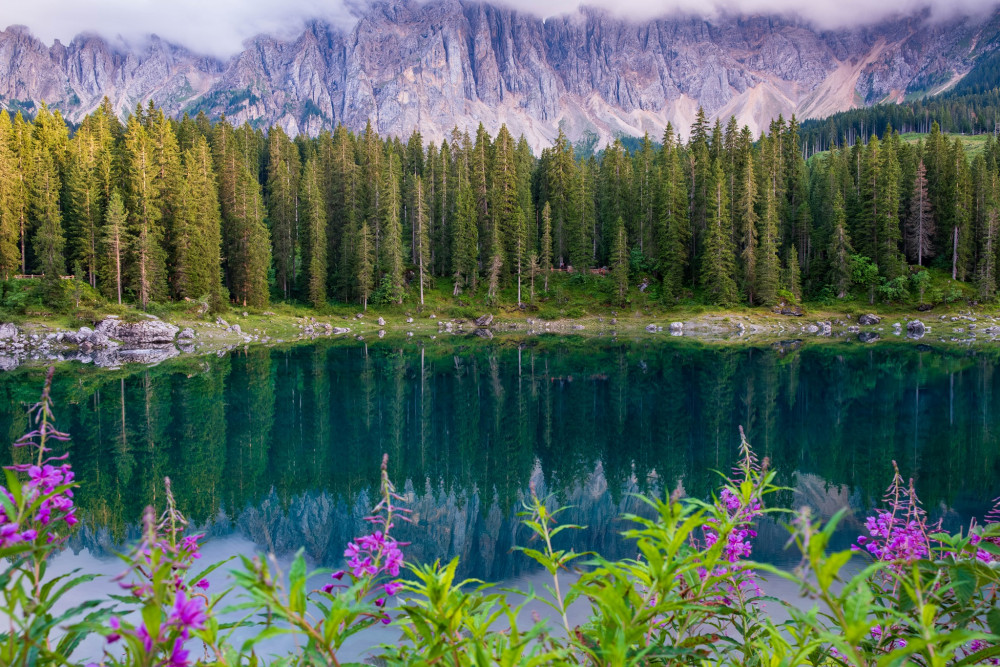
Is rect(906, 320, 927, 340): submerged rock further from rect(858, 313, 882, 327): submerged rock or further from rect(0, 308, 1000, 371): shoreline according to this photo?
rect(858, 313, 882, 327): submerged rock

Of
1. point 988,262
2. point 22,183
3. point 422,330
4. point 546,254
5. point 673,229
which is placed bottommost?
point 422,330

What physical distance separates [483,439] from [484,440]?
101 mm

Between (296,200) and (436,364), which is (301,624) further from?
(296,200)

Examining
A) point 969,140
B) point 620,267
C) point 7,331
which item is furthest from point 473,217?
point 969,140

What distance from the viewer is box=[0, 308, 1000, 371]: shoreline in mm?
38031

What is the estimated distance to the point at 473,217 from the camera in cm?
6325

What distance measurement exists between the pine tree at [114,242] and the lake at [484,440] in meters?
14.8

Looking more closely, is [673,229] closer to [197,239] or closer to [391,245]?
[391,245]

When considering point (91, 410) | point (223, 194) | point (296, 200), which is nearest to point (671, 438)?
point (91, 410)

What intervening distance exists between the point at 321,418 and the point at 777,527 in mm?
15387

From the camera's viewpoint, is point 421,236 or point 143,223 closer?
point 143,223

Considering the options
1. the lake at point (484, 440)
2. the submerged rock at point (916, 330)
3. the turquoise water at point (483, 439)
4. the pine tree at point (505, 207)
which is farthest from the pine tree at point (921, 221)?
the pine tree at point (505, 207)

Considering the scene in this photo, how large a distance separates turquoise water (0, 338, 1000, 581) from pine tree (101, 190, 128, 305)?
47.9ft

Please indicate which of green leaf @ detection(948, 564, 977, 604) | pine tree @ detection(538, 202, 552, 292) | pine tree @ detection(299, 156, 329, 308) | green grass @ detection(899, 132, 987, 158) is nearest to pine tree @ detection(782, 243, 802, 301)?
pine tree @ detection(538, 202, 552, 292)
